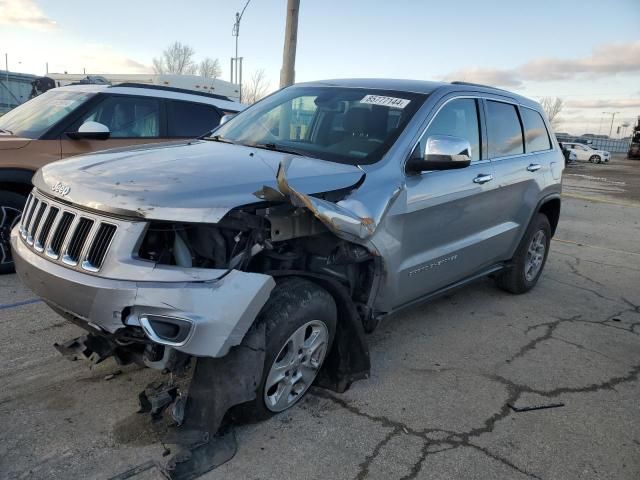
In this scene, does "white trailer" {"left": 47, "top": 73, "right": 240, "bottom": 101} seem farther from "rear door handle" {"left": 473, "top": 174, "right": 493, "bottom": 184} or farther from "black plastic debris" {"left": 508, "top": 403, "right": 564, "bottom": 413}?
"black plastic debris" {"left": 508, "top": 403, "right": 564, "bottom": 413}

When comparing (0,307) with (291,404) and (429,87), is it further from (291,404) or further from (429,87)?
(429,87)

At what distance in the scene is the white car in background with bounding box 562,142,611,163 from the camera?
40750 mm

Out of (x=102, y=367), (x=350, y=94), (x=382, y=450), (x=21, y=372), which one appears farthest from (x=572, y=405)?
(x=21, y=372)

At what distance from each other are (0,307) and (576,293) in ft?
18.6

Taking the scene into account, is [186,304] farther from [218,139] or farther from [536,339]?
[536,339]

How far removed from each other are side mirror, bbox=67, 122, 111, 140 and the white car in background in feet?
135

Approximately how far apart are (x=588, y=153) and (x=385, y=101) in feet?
142

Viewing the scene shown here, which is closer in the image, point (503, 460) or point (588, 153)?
point (503, 460)

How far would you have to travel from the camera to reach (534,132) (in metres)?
5.42

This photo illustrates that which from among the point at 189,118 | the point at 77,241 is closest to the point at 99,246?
the point at 77,241

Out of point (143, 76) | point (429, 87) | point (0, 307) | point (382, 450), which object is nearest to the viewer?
point (382, 450)

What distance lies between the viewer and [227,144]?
377 cm

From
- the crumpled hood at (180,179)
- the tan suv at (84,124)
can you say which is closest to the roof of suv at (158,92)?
the tan suv at (84,124)

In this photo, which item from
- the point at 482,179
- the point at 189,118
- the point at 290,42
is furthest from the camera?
the point at 290,42
